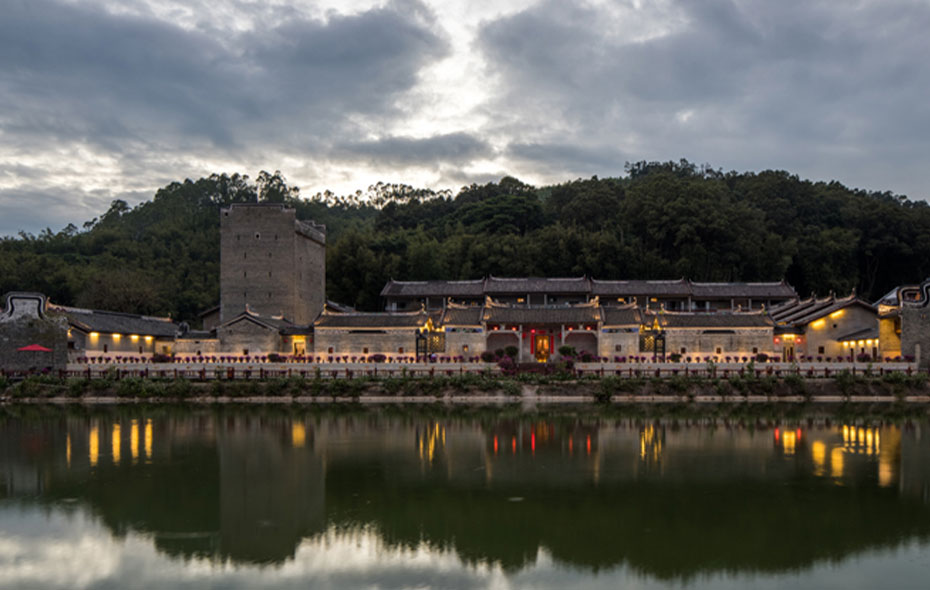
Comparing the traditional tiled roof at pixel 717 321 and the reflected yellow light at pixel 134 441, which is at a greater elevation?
the traditional tiled roof at pixel 717 321

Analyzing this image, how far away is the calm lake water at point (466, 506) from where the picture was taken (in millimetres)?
11633

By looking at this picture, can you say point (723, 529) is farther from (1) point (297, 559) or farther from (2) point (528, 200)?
(2) point (528, 200)

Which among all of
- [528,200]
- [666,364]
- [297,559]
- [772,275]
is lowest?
[297,559]

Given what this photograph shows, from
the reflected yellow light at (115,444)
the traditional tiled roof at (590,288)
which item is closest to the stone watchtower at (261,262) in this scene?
the traditional tiled roof at (590,288)

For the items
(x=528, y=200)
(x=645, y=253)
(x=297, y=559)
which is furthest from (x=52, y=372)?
(x=528, y=200)

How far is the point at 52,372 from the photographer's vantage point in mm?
32750

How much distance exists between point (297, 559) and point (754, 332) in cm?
3047

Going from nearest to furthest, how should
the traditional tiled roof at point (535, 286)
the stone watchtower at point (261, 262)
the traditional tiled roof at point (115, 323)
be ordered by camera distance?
the traditional tiled roof at point (115, 323)
the stone watchtower at point (261, 262)
the traditional tiled roof at point (535, 286)

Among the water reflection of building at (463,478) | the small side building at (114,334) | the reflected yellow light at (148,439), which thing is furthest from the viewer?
the small side building at (114,334)

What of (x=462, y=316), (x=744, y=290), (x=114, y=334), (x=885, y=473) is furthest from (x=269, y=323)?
(x=744, y=290)

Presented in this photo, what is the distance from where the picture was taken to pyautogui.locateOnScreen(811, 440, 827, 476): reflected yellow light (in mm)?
18281

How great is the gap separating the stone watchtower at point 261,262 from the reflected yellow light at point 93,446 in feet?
69.6

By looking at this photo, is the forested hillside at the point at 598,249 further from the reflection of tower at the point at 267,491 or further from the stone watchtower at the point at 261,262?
the reflection of tower at the point at 267,491

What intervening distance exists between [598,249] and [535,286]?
23.1 ft
